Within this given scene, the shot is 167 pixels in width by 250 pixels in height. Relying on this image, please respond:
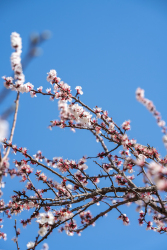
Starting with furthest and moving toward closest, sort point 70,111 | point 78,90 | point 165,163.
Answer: point 78,90 < point 70,111 < point 165,163

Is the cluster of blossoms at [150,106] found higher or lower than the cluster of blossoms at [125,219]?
higher

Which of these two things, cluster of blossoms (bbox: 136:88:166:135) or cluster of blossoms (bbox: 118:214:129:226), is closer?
cluster of blossoms (bbox: 136:88:166:135)

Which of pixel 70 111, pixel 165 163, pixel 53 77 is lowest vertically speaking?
pixel 165 163

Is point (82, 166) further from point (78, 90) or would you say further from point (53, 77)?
point (53, 77)

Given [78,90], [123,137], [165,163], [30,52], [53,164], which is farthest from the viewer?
[53,164]

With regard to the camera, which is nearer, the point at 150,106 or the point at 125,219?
the point at 150,106

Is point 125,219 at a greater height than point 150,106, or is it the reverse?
point 150,106

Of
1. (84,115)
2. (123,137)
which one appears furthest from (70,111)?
(123,137)

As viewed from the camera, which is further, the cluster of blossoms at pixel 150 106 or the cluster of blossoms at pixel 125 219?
the cluster of blossoms at pixel 125 219

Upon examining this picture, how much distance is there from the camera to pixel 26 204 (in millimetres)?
3807

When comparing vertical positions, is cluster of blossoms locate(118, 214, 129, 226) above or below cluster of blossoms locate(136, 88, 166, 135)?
below

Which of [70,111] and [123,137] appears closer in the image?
[123,137]

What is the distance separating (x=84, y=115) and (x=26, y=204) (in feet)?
7.18

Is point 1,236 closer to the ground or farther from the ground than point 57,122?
closer to the ground
